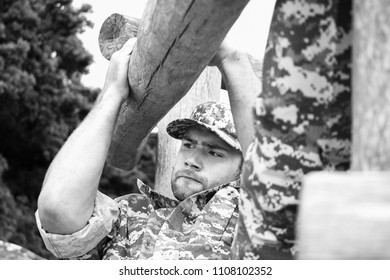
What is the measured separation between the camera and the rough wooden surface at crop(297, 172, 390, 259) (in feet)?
3.35

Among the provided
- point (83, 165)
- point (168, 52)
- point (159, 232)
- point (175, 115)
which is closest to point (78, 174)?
point (83, 165)

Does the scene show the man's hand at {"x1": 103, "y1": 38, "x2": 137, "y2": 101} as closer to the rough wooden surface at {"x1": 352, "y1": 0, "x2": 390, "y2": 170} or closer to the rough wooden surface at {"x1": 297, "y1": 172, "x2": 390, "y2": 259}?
the rough wooden surface at {"x1": 352, "y1": 0, "x2": 390, "y2": 170}

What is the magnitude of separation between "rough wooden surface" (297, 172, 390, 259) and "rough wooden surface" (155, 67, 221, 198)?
120 inches

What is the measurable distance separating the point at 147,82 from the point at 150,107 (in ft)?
0.68

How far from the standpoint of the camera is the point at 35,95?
408 inches

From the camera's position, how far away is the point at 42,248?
33.9 ft

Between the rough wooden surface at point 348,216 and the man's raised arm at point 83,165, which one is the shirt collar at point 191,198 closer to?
the man's raised arm at point 83,165

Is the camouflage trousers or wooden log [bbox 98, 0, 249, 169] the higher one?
wooden log [bbox 98, 0, 249, 169]

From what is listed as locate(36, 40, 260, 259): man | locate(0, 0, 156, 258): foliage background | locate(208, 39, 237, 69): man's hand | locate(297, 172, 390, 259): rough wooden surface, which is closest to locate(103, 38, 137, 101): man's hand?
locate(36, 40, 260, 259): man

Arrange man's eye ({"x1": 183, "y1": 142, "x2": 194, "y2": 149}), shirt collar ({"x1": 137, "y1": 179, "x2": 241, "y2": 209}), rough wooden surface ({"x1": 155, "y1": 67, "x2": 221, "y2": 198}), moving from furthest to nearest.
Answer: rough wooden surface ({"x1": 155, "y1": 67, "x2": 221, "y2": 198}) → man's eye ({"x1": 183, "y1": 142, "x2": 194, "y2": 149}) → shirt collar ({"x1": 137, "y1": 179, "x2": 241, "y2": 209})

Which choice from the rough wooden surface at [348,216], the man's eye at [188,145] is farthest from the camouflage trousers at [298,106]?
the man's eye at [188,145]

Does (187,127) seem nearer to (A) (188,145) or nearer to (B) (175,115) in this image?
(A) (188,145)

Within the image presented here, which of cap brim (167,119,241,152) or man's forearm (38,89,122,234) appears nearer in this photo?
man's forearm (38,89,122,234)

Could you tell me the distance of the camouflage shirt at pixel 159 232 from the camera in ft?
9.73
